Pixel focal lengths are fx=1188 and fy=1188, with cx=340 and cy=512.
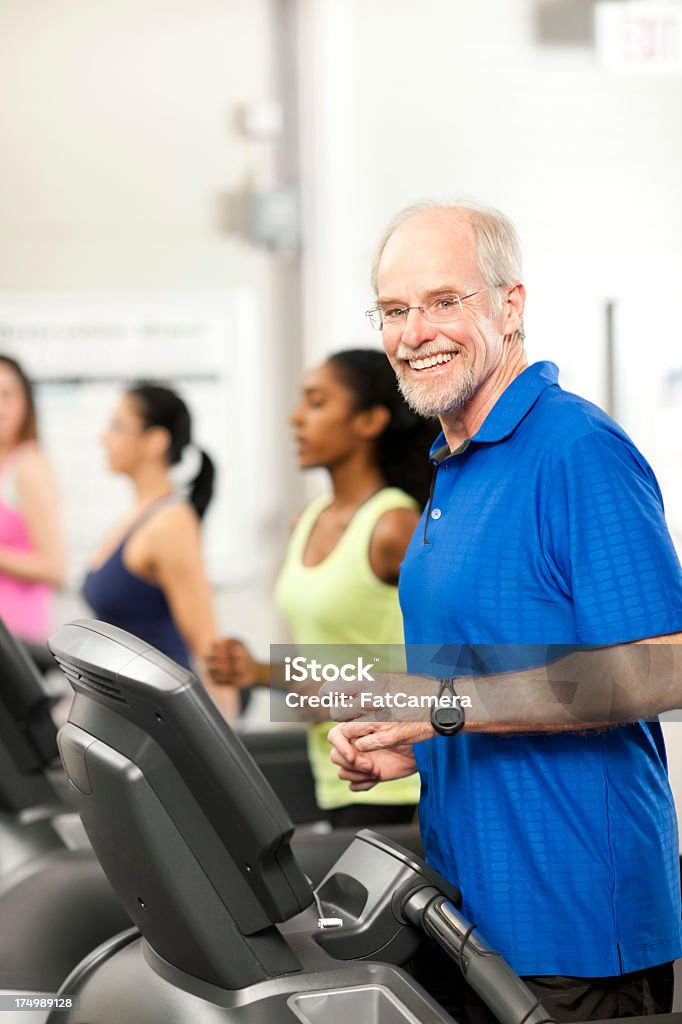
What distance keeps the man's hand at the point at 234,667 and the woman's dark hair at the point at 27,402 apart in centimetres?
161

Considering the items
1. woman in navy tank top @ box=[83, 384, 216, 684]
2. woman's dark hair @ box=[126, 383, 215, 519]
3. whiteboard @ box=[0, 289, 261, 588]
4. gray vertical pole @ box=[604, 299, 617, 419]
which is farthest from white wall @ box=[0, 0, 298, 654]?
gray vertical pole @ box=[604, 299, 617, 419]

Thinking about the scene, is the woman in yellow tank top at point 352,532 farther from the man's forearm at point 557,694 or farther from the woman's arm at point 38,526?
the woman's arm at point 38,526

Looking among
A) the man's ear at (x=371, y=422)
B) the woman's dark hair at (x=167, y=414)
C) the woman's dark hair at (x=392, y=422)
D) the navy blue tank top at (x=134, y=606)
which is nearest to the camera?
the woman's dark hair at (x=392, y=422)

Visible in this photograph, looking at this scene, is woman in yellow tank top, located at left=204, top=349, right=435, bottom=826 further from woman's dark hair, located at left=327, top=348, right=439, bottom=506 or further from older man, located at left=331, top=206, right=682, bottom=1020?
older man, located at left=331, top=206, right=682, bottom=1020

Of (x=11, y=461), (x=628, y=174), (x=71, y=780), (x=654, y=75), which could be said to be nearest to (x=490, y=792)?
(x=71, y=780)

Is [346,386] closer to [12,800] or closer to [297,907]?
[12,800]

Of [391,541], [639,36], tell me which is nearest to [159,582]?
[391,541]

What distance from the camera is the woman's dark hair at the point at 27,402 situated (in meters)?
3.14

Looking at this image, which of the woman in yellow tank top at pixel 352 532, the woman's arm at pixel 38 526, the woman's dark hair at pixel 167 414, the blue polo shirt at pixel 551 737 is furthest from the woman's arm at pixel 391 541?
the woman's arm at pixel 38 526

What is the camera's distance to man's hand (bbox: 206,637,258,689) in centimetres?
165

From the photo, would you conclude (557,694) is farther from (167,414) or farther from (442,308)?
(167,414)

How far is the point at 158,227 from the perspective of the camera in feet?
11.1

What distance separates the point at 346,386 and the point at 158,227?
1.84 meters

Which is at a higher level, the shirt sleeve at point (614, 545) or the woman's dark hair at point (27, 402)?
the shirt sleeve at point (614, 545)
